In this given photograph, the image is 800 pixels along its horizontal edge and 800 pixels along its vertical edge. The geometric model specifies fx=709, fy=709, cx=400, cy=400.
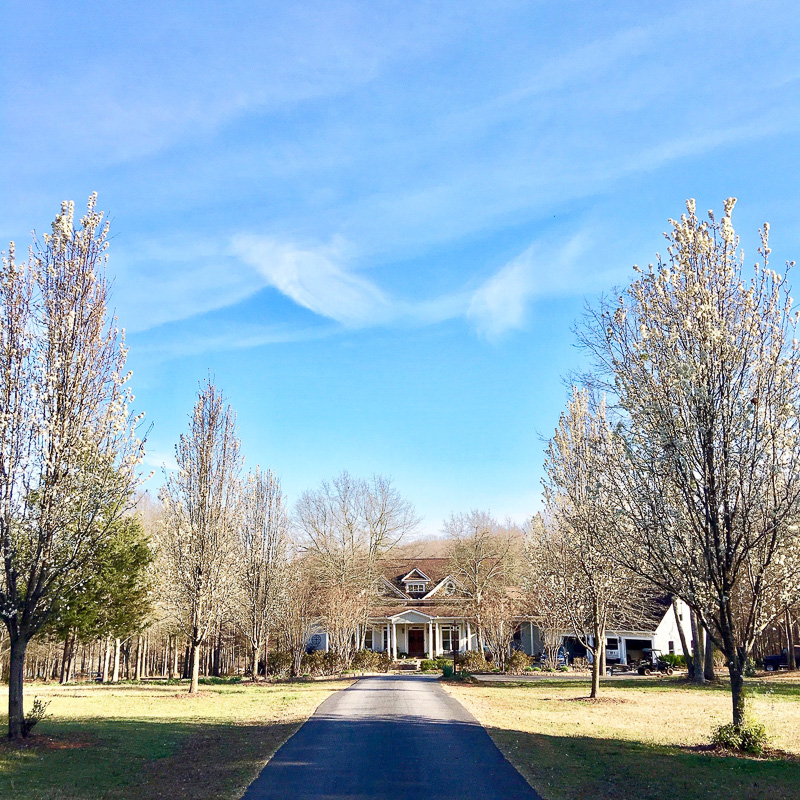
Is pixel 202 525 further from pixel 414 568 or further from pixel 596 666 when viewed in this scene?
pixel 414 568

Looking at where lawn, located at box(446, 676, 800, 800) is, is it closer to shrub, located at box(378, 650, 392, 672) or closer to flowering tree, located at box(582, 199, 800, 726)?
flowering tree, located at box(582, 199, 800, 726)

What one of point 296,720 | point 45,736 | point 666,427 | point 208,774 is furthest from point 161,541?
point 666,427

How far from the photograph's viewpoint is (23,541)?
12.3 m

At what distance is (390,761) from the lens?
11.0 meters

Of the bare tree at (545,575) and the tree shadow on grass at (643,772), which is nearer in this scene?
the tree shadow on grass at (643,772)

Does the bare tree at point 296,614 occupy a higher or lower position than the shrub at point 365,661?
higher

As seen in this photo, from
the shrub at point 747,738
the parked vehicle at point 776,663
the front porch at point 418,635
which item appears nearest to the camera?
the shrub at point 747,738

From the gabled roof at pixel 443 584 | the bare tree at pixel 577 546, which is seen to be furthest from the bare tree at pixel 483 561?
the bare tree at pixel 577 546

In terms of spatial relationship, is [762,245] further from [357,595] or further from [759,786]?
[357,595]

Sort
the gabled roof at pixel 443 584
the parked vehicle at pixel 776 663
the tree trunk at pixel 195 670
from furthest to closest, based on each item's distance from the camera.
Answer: the gabled roof at pixel 443 584
the parked vehicle at pixel 776 663
the tree trunk at pixel 195 670

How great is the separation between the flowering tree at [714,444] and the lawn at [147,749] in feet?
25.1

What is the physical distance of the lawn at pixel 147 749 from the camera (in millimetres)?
9156

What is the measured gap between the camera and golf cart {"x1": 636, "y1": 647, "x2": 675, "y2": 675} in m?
34.6

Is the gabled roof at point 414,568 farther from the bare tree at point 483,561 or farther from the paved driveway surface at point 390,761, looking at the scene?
the paved driveway surface at point 390,761
